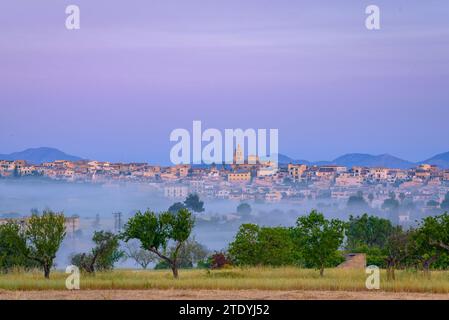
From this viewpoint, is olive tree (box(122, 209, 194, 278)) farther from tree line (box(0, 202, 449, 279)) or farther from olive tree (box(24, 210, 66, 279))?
olive tree (box(24, 210, 66, 279))

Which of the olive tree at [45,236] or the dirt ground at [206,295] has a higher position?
the olive tree at [45,236]

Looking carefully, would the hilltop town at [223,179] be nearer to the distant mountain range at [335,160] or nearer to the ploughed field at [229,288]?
the distant mountain range at [335,160]

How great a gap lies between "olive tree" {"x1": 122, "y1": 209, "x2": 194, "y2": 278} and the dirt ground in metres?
8.75

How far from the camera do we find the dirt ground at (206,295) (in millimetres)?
32938

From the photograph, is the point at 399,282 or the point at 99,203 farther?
the point at 99,203

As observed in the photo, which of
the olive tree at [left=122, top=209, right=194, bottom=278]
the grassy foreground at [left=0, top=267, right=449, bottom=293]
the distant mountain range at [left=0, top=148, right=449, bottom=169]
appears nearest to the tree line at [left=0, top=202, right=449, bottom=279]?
the olive tree at [left=122, top=209, right=194, bottom=278]

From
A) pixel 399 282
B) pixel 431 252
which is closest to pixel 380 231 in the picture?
pixel 431 252

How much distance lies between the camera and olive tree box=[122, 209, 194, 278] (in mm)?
43625

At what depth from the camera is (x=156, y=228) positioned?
4400 cm

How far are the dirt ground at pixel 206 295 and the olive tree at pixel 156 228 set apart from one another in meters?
8.75

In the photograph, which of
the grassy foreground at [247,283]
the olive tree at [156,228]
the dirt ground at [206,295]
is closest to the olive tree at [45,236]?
the grassy foreground at [247,283]
